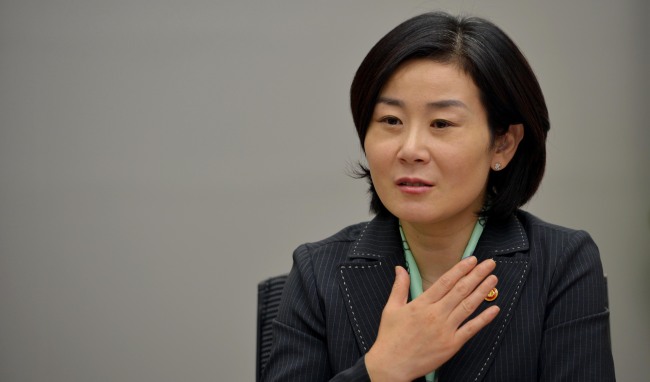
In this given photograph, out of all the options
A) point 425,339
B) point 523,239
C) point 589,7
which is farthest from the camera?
point 589,7

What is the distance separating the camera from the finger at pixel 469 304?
1521 millimetres

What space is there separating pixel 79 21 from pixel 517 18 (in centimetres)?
169

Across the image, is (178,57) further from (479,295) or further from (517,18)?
(479,295)

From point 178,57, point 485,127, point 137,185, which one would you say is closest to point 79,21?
point 178,57

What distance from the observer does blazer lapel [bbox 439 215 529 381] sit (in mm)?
1644

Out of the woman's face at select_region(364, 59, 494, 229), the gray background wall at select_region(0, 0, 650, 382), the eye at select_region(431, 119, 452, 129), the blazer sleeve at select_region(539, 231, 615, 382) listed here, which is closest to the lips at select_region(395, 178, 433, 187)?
the woman's face at select_region(364, 59, 494, 229)

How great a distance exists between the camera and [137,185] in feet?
10.0

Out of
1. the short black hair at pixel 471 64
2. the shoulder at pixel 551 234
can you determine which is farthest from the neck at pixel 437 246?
the short black hair at pixel 471 64

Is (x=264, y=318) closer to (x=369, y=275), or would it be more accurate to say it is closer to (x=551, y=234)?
(x=369, y=275)

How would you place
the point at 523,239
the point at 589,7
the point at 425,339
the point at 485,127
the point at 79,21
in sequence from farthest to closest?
the point at 589,7
the point at 79,21
the point at 523,239
the point at 485,127
the point at 425,339

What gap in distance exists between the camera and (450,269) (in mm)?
1625

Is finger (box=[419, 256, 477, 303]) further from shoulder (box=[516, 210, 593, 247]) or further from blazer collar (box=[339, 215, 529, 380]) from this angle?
shoulder (box=[516, 210, 593, 247])

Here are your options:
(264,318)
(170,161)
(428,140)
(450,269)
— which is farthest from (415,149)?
(170,161)

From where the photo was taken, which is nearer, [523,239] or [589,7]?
[523,239]
